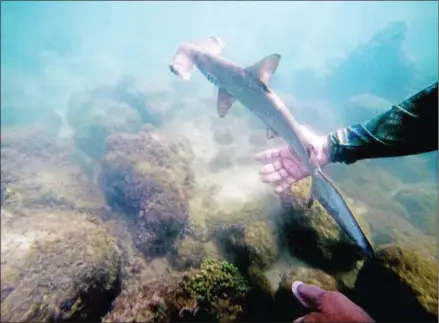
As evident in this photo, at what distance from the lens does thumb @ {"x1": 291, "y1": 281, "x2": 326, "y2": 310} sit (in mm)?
2665

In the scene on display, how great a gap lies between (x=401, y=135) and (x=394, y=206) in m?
11.4

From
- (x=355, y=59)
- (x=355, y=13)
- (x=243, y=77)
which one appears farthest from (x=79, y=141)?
(x=355, y=13)

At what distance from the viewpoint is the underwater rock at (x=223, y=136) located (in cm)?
1488

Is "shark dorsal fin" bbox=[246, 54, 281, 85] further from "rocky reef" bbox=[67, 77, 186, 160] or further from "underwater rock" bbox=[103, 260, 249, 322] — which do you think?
"rocky reef" bbox=[67, 77, 186, 160]

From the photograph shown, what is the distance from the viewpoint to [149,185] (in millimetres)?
6898

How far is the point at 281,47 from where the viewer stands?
58812 mm

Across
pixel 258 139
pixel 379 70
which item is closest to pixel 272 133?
pixel 258 139

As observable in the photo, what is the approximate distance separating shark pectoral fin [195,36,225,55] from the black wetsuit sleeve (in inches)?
140

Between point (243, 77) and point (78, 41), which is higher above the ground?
point (78, 41)

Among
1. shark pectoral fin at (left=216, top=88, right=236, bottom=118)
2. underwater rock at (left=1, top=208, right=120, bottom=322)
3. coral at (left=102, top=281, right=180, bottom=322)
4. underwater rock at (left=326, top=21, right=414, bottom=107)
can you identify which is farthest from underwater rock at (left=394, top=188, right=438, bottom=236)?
underwater rock at (left=326, top=21, right=414, bottom=107)

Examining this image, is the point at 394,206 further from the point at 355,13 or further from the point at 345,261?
the point at 355,13

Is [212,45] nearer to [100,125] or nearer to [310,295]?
[310,295]

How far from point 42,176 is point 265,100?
657 centimetres

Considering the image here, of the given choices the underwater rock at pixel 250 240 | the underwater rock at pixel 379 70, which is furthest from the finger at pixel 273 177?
the underwater rock at pixel 379 70
